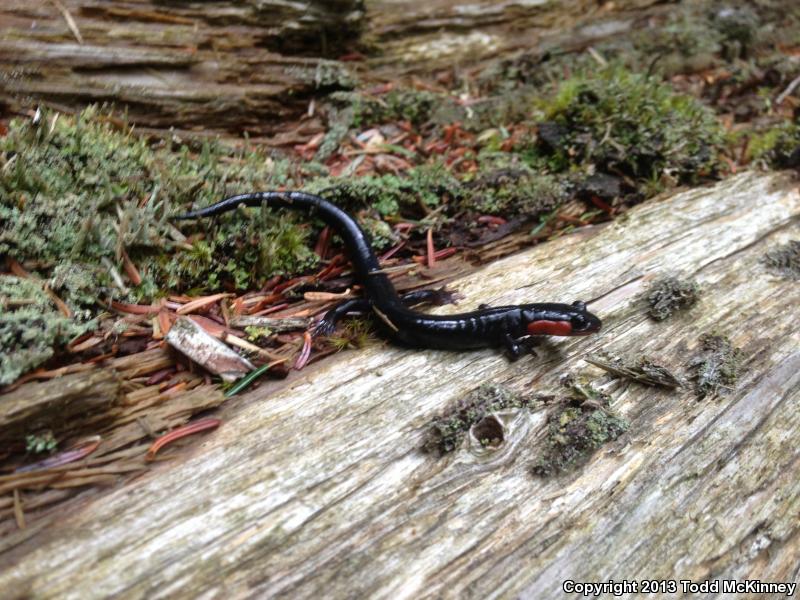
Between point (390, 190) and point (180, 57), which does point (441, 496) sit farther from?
point (180, 57)

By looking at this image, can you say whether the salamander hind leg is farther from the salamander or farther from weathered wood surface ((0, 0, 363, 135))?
weathered wood surface ((0, 0, 363, 135))

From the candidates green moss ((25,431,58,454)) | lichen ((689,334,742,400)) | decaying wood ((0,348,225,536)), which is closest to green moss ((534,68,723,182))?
lichen ((689,334,742,400))

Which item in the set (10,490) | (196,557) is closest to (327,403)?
(196,557)

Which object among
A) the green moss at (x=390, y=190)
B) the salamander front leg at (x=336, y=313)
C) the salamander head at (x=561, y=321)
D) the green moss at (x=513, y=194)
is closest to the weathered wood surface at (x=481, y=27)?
the green moss at (x=390, y=190)

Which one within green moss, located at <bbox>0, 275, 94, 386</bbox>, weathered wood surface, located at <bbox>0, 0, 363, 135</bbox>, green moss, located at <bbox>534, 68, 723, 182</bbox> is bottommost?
Answer: green moss, located at <bbox>0, 275, 94, 386</bbox>

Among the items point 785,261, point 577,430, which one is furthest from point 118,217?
point 785,261

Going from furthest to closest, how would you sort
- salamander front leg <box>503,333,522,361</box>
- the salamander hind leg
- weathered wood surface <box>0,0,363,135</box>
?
1. weathered wood surface <box>0,0,363,135</box>
2. the salamander hind leg
3. salamander front leg <box>503,333,522,361</box>
